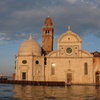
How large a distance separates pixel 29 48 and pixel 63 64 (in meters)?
10.4

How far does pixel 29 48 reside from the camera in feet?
194

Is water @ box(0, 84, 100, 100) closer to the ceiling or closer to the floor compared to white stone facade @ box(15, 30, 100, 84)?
closer to the floor

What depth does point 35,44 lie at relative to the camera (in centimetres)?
6075

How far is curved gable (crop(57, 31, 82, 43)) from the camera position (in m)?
58.0

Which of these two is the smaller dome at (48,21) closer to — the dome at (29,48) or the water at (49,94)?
the dome at (29,48)

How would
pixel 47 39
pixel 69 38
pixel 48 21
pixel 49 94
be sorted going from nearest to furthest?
pixel 49 94 < pixel 69 38 < pixel 47 39 < pixel 48 21

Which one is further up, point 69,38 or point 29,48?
point 69,38

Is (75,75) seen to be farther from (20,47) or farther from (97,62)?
(20,47)

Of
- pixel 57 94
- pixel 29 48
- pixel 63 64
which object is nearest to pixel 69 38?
pixel 63 64

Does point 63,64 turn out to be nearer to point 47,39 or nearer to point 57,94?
point 47,39

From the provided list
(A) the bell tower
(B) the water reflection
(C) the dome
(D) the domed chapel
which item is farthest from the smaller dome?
(B) the water reflection

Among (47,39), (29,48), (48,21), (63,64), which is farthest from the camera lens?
(48,21)

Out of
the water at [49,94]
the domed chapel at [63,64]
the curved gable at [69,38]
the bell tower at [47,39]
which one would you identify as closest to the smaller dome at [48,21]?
the bell tower at [47,39]

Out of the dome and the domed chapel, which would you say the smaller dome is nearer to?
the dome
